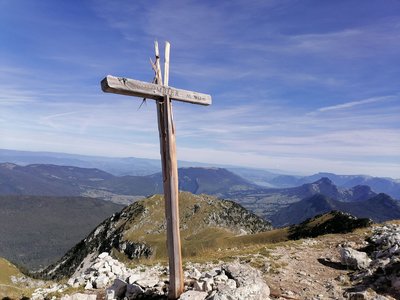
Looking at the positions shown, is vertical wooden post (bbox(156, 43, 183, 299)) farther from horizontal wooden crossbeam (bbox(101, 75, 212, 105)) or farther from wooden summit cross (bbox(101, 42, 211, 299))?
horizontal wooden crossbeam (bbox(101, 75, 212, 105))

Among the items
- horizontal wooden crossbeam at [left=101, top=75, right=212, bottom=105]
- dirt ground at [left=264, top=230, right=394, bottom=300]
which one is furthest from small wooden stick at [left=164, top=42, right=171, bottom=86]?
dirt ground at [left=264, top=230, right=394, bottom=300]

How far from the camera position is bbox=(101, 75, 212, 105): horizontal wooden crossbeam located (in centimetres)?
1248

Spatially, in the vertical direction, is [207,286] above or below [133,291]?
above

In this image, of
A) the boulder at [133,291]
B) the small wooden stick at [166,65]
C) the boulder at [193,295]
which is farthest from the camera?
the boulder at [133,291]

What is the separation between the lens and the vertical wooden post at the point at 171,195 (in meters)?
14.0

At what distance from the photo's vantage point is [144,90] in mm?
13570

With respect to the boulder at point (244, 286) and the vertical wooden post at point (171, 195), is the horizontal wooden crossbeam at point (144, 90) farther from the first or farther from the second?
the boulder at point (244, 286)

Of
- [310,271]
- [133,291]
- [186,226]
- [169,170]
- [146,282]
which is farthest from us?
[186,226]

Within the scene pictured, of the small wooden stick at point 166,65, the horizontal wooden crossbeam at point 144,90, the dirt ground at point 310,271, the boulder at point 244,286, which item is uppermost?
the small wooden stick at point 166,65

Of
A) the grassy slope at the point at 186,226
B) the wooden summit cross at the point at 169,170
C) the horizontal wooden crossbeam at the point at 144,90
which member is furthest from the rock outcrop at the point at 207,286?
the grassy slope at the point at 186,226

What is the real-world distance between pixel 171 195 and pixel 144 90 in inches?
168

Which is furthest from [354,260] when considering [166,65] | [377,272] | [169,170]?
[166,65]

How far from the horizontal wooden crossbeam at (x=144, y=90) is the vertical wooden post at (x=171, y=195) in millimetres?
392

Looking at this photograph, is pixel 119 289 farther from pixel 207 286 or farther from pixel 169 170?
pixel 169 170
